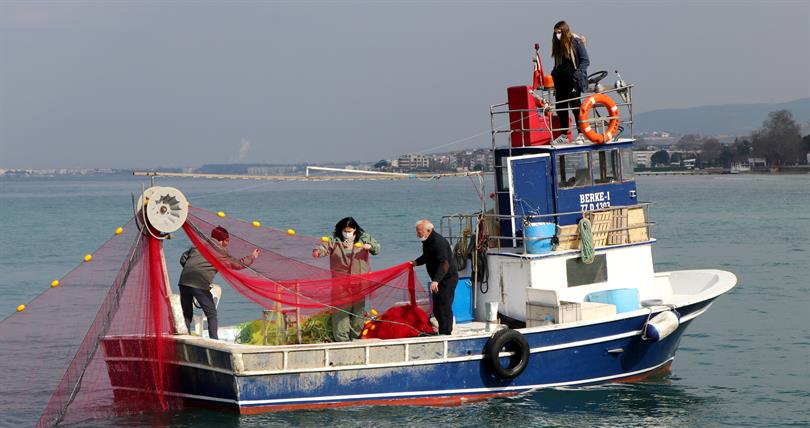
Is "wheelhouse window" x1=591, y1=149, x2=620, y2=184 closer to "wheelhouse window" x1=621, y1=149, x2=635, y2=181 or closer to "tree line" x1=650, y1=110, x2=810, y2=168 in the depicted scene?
"wheelhouse window" x1=621, y1=149, x2=635, y2=181

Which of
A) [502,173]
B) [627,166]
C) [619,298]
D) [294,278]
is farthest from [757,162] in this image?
[294,278]

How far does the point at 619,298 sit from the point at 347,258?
4.27 meters

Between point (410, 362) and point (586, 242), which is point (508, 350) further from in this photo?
point (586, 242)

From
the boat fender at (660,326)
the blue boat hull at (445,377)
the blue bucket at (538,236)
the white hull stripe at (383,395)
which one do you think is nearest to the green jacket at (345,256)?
the blue boat hull at (445,377)

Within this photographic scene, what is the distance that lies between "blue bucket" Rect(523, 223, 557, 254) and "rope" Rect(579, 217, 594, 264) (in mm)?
462

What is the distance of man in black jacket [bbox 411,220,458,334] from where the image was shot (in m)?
15.1

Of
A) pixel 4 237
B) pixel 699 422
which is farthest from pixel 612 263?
pixel 4 237

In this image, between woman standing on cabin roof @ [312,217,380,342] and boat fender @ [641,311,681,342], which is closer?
woman standing on cabin roof @ [312,217,380,342]

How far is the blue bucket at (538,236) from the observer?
16312 mm

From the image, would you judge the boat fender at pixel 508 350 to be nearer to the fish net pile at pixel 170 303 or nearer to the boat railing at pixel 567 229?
the fish net pile at pixel 170 303

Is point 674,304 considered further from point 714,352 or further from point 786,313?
point 786,313

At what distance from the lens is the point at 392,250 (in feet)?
136

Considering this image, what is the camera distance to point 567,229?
54.7ft

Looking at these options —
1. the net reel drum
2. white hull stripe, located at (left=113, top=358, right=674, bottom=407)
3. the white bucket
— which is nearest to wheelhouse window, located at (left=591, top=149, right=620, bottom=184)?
the white bucket
